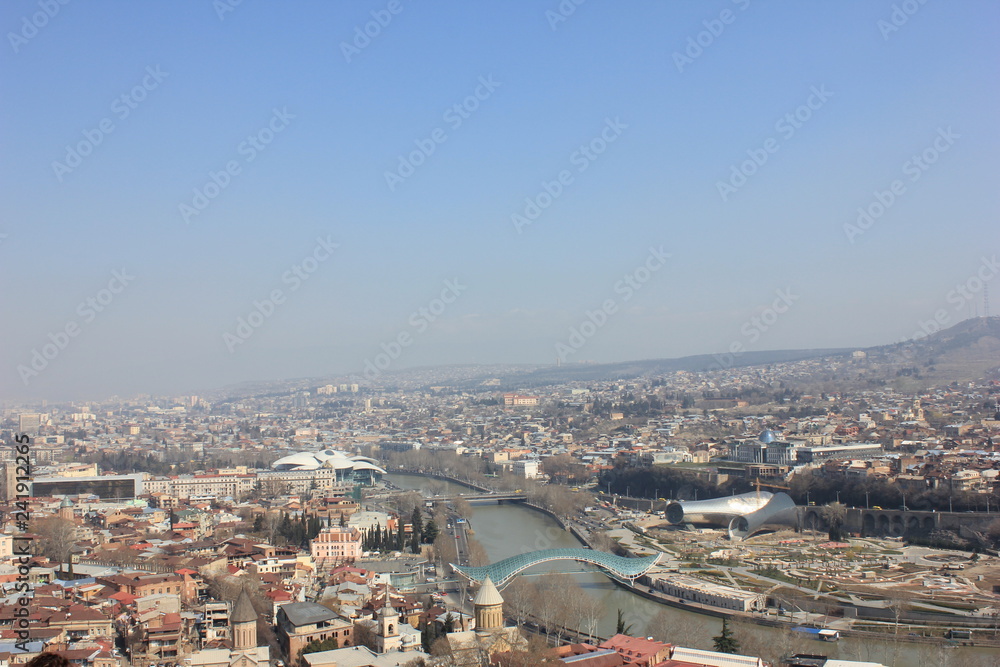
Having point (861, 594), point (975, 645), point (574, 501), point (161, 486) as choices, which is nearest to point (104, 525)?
point (161, 486)

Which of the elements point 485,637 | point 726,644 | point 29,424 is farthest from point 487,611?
point 29,424

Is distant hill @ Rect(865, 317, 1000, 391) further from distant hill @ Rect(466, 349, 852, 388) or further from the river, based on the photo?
the river

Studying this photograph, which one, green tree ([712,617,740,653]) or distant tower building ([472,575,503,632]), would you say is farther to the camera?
distant tower building ([472,575,503,632])

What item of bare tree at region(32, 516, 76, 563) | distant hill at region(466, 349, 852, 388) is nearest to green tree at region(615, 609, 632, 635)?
bare tree at region(32, 516, 76, 563)

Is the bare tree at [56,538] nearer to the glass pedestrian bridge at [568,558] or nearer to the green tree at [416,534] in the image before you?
the green tree at [416,534]

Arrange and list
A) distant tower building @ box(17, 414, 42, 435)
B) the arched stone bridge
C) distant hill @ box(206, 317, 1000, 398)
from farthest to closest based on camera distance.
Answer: distant hill @ box(206, 317, 1000, 398) < distant tower building @ box(17, 414, 42, 435) < the arched stone bridge
